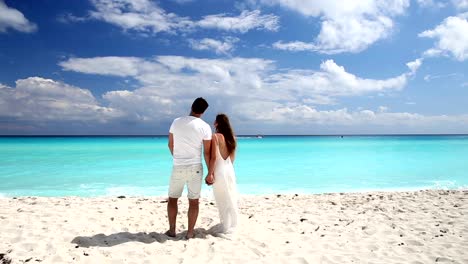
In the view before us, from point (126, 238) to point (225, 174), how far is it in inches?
70.2

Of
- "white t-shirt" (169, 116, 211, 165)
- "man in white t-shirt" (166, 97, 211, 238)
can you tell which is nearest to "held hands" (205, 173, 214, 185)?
"man in white t-shirt" (166, 97, 211, 238)

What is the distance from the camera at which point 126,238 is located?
5.25 metres

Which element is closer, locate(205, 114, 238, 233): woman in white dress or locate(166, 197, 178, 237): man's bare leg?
locate(166, 197, 178, 237): man's bare leg

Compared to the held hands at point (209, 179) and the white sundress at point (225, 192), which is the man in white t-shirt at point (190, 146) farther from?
the white sundress at point (225, 192)

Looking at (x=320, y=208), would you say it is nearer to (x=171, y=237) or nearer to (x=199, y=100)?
(x=171, y=237)

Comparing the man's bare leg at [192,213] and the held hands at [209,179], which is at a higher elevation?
the held hands at [209,179]

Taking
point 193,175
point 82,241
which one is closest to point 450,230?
point 193,175

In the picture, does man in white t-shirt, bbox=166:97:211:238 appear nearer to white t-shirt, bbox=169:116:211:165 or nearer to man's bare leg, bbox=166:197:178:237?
white t-shirt, bbox=169:116:211:165

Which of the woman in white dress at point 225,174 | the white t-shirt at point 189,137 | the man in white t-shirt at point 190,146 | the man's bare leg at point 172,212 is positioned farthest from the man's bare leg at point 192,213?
the white t-shirt at point 189,137

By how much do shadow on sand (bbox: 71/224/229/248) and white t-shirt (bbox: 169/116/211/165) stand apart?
4.04ft

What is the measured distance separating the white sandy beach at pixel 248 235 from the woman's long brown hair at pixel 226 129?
1.48 m

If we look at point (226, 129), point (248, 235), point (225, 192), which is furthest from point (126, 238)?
point (226, 129)

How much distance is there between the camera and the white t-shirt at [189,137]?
497 centimetres

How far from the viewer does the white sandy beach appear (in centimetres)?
460
